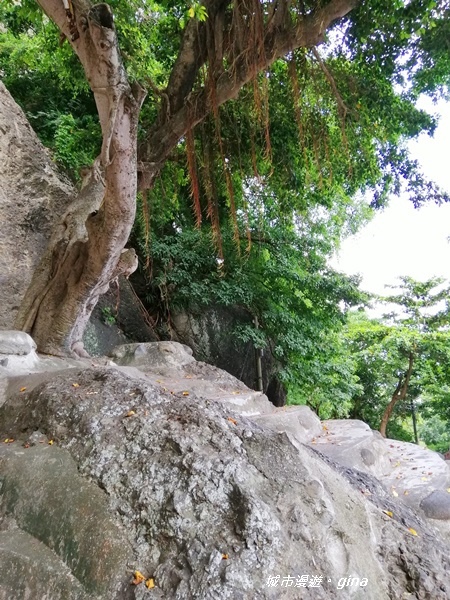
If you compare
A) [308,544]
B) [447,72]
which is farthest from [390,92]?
[308,544]

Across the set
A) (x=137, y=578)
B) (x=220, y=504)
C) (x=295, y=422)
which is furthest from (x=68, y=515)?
(x=295, y=422)

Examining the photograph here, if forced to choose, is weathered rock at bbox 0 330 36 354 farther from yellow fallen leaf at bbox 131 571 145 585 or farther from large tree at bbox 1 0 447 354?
yellow fallen leaf at bbox 131 571 145 585

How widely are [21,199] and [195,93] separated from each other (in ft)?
11.0

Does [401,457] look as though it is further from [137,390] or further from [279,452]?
[137,390]

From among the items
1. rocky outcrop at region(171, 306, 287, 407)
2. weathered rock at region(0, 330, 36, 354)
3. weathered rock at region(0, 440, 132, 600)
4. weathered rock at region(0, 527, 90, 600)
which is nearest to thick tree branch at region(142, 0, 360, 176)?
weathered rock at region(0, 330, 36, 354)

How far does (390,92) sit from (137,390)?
5204mm

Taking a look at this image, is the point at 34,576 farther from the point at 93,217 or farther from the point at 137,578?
the point at 93,217

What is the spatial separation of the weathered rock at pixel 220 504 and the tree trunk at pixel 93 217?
196cm

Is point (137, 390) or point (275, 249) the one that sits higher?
point (275, 249)

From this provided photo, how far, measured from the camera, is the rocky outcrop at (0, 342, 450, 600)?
1636 mm

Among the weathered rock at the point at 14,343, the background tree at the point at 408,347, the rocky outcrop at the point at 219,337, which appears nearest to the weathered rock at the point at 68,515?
the weathered rock at the point at 14,343

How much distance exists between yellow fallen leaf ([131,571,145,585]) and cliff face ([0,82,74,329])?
513 cm

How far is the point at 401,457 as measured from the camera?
412cm

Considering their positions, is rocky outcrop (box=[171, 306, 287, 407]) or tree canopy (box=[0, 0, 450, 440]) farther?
rocky outcrop (box=[171, 306, 287, 407])
